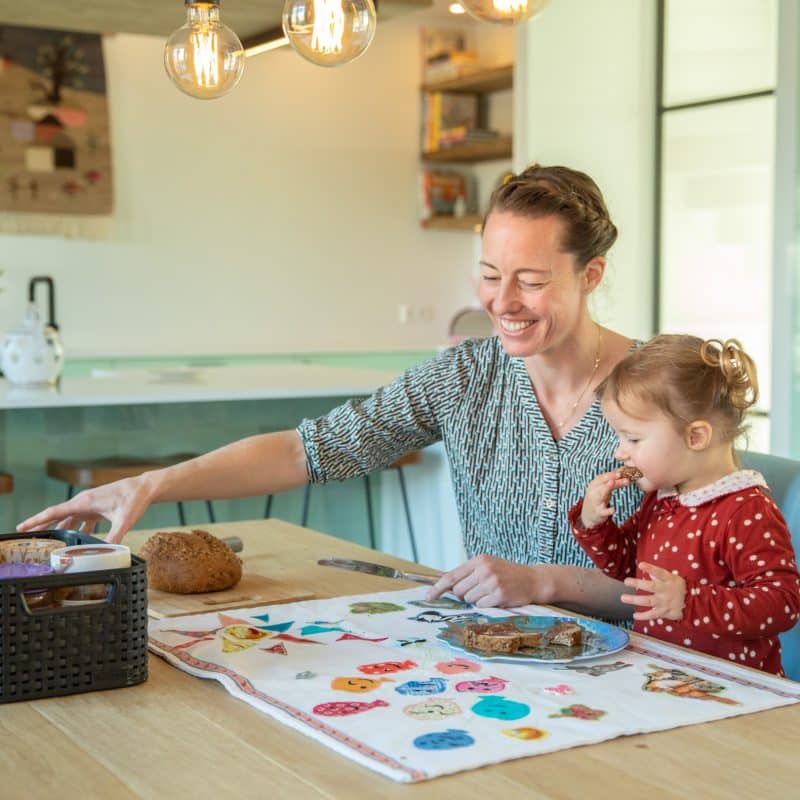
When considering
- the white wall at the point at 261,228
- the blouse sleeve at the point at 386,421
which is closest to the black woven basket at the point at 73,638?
the blouse sleeve at the point at 386,421

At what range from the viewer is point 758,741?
1.17m

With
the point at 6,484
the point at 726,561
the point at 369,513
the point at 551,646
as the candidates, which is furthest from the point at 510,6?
the point at 369,513

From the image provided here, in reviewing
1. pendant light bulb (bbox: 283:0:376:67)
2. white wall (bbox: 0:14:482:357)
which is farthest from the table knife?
white wall (bbox: 0:14:482:357)

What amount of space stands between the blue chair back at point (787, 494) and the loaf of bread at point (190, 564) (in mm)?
754

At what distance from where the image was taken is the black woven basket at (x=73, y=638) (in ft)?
4.20

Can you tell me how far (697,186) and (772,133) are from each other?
0.36m

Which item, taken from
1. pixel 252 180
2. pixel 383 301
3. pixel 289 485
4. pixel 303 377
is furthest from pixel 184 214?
pixel 289 485

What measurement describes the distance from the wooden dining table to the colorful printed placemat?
19 millimetres

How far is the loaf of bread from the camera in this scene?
1.77 metres

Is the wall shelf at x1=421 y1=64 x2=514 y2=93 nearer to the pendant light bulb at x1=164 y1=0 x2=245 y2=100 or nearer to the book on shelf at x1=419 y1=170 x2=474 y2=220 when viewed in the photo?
the book on shelf at x1=419 y1=170 x2=474 y2=220

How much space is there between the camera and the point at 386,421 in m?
2.12

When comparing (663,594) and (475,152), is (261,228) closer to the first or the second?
(475,152)

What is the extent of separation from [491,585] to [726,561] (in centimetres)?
30

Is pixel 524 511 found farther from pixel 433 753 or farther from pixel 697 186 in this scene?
pixel 697 186
